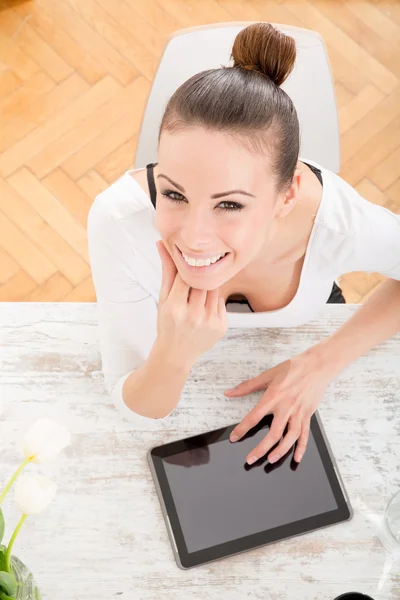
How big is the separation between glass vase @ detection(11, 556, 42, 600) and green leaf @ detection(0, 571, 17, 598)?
47mm

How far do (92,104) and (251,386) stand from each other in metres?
1.54

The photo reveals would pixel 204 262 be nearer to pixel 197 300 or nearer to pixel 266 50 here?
pixel 197 300

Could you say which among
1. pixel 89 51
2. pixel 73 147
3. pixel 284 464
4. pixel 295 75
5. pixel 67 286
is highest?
pixel 295 75

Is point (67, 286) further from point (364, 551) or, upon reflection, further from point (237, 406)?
point (364, 551)

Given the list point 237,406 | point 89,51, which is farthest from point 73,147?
point 237,406

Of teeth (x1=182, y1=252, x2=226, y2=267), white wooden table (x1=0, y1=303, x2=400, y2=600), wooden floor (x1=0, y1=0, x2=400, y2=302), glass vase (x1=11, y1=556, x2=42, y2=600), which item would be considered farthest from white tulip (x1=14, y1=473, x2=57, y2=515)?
wooden floor (x1=0, y1=0, x2=400, y2=302)

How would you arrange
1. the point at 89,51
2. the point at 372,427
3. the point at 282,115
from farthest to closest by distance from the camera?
the point at 89,51 → the point at 372,427 → the point at 282,115

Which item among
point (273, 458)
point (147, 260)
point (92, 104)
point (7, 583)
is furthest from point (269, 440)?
point (92, 104)

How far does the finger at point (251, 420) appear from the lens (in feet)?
4.11

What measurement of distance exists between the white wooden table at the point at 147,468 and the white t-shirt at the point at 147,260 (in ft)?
0.16

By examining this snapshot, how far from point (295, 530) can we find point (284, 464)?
0.39ft

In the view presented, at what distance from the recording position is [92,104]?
2.45 m

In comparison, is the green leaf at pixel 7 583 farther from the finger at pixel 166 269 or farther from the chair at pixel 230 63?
the chair at pixel 230 63

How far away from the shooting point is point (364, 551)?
1207mm
